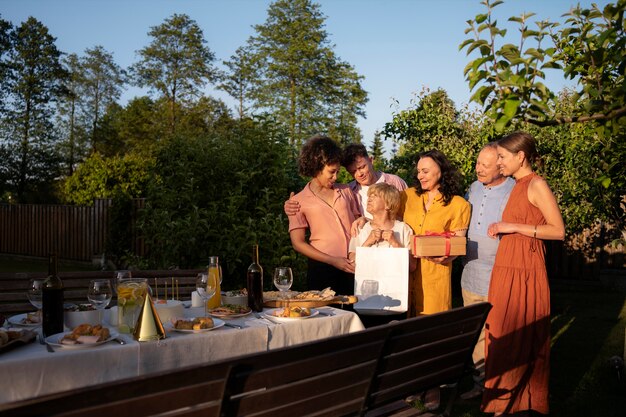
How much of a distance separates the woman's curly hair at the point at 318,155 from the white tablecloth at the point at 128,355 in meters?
1.25

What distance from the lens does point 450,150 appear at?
883 cm

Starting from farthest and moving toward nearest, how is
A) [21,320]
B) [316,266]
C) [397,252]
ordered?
[316,266], [397,252], [21,320]

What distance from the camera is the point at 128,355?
2473 mm

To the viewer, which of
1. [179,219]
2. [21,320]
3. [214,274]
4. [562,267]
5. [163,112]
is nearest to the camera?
[21,320]

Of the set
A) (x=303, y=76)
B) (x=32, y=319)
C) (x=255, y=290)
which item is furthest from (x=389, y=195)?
(x=303, y=76)

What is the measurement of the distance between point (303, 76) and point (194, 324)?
110 feet

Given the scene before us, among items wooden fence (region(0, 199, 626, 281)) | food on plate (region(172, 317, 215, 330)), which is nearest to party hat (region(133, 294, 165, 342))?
food on plate (region(172, 317, 215, 330))

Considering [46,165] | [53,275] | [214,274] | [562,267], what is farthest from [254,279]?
[46,165]

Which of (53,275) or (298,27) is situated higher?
(298,27)

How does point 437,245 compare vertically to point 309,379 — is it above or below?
above

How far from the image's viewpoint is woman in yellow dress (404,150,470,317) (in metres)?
3.99

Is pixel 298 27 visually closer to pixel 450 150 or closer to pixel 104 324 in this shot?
pixel 450 150

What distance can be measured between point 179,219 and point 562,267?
826 cm

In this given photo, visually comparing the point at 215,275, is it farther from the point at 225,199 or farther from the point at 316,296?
the point at 225,199
